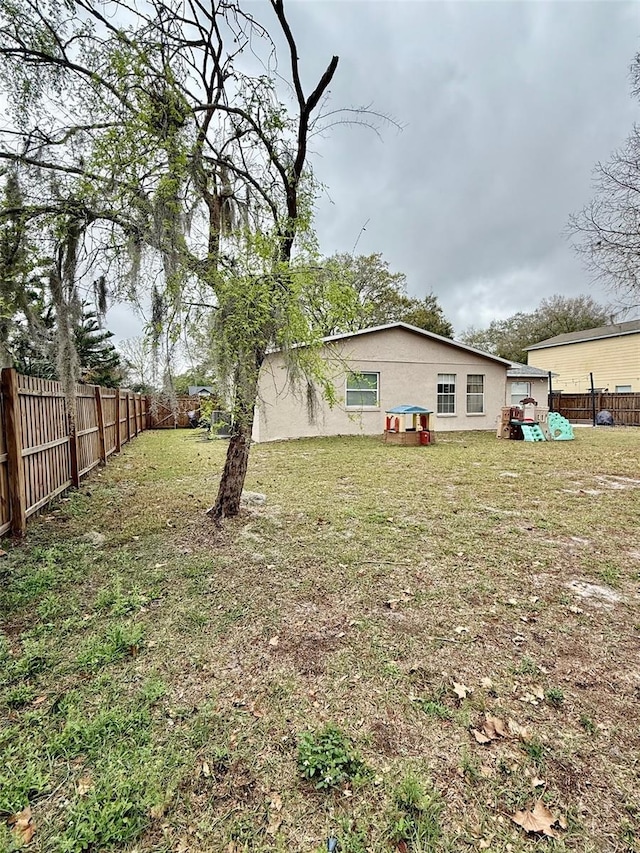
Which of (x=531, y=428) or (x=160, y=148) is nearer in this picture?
(x=160, y=148)

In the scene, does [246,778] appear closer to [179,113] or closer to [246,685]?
[246,685]

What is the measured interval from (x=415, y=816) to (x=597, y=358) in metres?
26.4

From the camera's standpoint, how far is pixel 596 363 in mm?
22578

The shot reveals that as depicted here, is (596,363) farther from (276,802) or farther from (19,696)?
(19,696)

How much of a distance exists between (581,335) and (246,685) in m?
27.2

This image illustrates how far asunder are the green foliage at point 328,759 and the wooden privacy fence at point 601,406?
19.2 m

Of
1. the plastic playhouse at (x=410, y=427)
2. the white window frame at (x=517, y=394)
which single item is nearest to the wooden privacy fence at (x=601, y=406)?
the white window frame at (x=517, y=394)

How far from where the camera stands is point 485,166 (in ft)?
34.9

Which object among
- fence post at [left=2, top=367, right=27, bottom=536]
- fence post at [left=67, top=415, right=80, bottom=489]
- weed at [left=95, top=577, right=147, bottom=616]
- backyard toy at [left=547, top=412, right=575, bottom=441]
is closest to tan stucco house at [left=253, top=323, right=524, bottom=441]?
backyard toy at [left=547, top=412, right=575, bottom=441]

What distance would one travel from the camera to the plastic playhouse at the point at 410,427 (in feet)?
36.8

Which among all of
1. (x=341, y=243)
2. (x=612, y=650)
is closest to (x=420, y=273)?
(x=341, y=243)

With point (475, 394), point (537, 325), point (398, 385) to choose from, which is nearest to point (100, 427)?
point (398, 385)

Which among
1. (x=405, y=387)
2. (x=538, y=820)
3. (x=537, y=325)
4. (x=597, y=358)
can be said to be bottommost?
(x=538, y=820)

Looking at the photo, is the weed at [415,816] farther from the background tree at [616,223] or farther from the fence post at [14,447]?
the background tree at [616,223]
